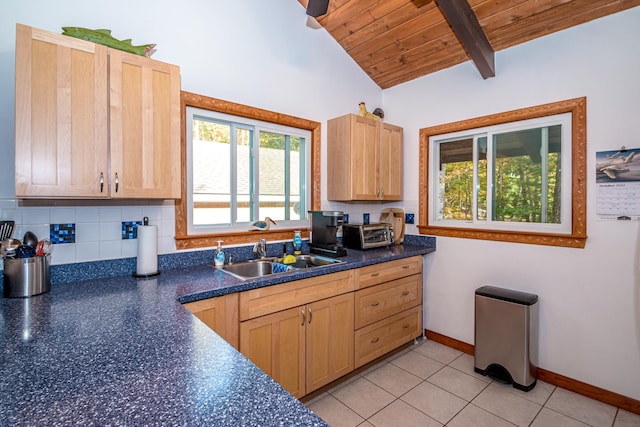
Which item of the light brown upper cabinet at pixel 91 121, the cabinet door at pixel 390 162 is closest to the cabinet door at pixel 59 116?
the light brown upper cabinet at pixel 91 121

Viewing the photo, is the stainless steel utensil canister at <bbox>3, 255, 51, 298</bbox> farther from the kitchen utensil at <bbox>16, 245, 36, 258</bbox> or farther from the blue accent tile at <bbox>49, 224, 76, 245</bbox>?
the blue accent tile at <bbox>49, 224, 76, 245</bbox>

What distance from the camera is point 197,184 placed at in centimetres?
230

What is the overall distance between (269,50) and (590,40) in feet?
7.83

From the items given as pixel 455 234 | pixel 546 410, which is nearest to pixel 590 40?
pixel 455 234

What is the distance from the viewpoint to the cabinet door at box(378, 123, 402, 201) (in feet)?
10.1

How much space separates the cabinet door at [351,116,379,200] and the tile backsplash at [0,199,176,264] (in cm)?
158

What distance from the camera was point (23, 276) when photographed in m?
1.43

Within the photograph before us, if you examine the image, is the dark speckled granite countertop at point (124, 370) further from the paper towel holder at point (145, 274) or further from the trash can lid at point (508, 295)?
the trash can lid at point (508, 295)

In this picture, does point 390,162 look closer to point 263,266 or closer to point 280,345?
point 263,266

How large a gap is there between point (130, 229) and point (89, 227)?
0.68 ft

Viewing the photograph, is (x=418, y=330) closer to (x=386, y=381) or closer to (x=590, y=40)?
(x=386, y=381)

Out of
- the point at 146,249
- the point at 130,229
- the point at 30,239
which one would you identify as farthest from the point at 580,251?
the point at 30,239

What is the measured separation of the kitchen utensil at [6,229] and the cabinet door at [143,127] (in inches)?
21.0

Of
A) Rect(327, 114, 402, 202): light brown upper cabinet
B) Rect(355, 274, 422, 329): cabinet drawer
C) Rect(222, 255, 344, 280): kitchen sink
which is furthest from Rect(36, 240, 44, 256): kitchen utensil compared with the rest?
Rect(327, 114, 402, 202): light brown upper cabinet
